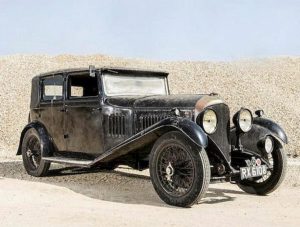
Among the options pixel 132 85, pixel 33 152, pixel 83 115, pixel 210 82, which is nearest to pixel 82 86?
pixel 83 115

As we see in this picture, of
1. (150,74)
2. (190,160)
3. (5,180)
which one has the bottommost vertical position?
(5,180)

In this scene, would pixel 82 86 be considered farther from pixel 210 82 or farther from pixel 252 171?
pixel 210 82

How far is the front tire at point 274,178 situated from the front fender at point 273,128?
0.14 m

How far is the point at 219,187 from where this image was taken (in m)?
8.53

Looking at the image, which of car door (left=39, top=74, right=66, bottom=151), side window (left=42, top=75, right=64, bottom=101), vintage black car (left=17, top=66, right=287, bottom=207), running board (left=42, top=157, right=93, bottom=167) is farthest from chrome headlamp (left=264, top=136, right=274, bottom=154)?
side window (left=42, top=75, right=64, bottom=101)

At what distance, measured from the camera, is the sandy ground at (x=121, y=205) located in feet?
18.4

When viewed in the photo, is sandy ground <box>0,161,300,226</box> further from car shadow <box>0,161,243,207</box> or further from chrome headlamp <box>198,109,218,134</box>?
chrome headlamp <box>198,109,218,134</box>

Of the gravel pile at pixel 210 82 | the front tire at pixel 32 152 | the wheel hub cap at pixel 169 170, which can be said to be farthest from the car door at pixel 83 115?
the gravel pile at pixel 210 82

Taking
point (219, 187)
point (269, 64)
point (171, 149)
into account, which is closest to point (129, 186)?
point (219, 187)

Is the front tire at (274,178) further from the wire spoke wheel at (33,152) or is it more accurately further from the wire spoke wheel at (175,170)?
the wire spoke wheel at (33,152)

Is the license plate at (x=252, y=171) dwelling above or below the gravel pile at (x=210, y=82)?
below

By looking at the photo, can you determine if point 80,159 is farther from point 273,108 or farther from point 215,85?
point 215,85

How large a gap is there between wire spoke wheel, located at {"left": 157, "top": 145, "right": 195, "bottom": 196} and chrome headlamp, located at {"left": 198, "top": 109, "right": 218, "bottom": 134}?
1.57ft

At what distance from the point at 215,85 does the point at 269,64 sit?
818cm
